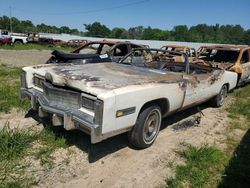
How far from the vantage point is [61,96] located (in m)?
4.18

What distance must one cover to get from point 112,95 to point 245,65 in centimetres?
749

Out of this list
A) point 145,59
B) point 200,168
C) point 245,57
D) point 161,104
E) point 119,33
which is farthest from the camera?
point 119,33

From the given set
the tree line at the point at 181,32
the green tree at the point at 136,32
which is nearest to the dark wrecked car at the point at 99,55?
the tree line at the point at 181,32

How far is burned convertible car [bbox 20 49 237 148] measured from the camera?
3.60 metres

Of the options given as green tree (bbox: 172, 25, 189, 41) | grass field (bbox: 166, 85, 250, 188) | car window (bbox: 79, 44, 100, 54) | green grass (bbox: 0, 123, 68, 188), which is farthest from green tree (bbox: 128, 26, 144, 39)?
green grass (bbox: 0, 123, 68, 188)

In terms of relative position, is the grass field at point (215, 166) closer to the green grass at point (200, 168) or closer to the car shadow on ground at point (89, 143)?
the green grass at point (200, 168)

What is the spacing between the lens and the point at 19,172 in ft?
11.6

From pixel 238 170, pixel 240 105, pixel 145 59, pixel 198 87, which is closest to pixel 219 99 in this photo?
pixel 240 105

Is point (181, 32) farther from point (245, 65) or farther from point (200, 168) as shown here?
point (200, 168)

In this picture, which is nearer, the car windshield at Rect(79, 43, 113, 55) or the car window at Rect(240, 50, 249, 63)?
the car windshield at Rect(79, 43, 113, 55)

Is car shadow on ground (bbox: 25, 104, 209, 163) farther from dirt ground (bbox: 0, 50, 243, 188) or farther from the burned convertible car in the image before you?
the burned convertible car

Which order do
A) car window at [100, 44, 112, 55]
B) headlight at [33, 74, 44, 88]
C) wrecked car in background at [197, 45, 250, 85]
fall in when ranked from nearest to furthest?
headlight at [33, 74, 44, 88] < wrecked car in background at [197, 45, 250, 85] < car window at [100, 44, 112, 55]

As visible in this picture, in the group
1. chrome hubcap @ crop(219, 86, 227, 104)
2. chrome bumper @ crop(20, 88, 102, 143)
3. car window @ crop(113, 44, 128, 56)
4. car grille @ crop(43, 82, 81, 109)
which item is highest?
car window @ crop(113, 44, 128, 56)

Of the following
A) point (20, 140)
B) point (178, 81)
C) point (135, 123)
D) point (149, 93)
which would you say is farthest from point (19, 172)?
point (178, 81)
